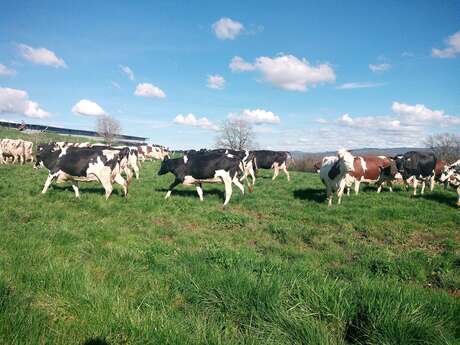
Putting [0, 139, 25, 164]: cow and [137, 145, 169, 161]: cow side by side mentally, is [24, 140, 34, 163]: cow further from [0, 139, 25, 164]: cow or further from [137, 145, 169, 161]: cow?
[137, 145, 169, 161]: cow

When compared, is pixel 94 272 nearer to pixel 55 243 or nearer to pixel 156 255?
pixel 156 255

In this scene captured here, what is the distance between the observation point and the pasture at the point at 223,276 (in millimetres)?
3193

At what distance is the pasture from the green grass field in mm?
21

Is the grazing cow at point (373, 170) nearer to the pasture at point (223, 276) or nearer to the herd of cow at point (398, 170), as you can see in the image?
the herd of cow at point (398, 170)

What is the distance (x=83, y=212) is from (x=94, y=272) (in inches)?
212

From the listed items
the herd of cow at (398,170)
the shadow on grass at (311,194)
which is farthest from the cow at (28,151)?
the herd of cow at (398,170)

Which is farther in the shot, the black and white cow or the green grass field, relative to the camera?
the black and white cow

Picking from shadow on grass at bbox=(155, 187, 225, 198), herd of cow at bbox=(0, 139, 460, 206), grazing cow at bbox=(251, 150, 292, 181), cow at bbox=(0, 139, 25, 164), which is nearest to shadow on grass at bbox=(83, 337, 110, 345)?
herd of cow at bbox=(0, 139, 460, 206)

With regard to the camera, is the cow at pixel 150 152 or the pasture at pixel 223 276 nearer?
the pasture at pixel 223 276

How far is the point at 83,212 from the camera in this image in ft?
31.9

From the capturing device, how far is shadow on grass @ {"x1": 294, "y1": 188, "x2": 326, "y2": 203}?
1376 centimetres

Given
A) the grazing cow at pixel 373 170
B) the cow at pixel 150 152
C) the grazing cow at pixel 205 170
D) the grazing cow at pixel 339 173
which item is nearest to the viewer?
the grazing cow at pixel 339 173

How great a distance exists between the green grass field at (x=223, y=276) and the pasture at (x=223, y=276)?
0.8 inches

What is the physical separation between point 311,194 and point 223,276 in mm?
11354
